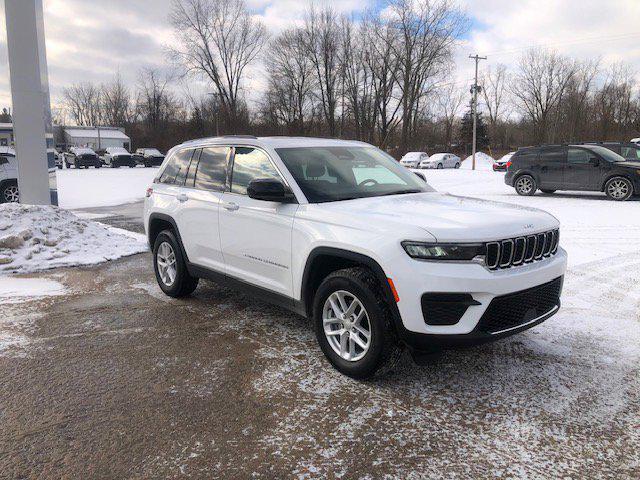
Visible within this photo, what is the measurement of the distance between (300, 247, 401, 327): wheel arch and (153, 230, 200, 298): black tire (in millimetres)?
2087

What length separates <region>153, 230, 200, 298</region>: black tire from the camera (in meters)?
5.62

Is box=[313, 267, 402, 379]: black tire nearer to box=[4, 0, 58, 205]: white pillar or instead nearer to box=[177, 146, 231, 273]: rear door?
box=[177, 146, 231, 273]: rear door

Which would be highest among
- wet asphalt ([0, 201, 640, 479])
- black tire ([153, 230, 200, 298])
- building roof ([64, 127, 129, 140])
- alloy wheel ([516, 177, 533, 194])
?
building roof ([64, 127, 129, 140])

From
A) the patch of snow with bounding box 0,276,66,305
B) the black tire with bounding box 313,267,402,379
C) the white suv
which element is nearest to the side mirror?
the white suv

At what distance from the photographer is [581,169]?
1508 centimetres

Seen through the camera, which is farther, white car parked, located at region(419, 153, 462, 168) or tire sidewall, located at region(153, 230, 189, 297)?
white car parked, located at region(419, 153, 462, 168)

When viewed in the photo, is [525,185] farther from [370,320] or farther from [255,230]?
[370,320]

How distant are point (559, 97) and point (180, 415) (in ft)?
236

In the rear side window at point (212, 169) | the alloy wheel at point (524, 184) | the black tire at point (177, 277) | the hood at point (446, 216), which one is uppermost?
the rear side window at point (212, 169)

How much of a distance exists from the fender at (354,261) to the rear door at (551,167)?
13884 mm

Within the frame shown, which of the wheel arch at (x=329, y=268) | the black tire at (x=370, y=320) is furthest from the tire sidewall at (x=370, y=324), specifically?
the wheel arch at (x=329, y=268)

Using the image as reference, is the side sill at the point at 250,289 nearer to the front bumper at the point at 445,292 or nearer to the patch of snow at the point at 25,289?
the front bumper at the point at 445,292

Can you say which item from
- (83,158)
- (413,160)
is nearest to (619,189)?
(413,160)

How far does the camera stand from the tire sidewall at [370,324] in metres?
3.39
